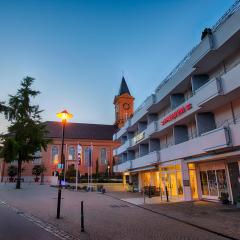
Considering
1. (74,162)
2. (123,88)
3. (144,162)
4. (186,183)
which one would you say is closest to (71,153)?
(74,162)

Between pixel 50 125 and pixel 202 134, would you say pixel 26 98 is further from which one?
pixel 50 125

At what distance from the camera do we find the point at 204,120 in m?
19.7

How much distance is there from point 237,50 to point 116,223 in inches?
546

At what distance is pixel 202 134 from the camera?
18.3 metres

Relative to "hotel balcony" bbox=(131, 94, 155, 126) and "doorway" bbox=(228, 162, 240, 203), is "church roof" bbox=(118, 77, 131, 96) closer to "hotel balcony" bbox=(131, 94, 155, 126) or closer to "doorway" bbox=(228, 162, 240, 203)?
"hotel balcony" bbox=(131, 94, 155, 126)

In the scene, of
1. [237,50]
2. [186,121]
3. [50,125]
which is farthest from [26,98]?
[50,125]

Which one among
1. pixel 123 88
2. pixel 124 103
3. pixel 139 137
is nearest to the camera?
pixel 139 137

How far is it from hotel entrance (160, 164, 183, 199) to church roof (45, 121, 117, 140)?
54.4m

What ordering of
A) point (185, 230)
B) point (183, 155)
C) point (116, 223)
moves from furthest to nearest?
point (183, 155) → point (116, 223) → point (185, 230)

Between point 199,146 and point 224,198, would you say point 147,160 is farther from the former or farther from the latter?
point 224,198

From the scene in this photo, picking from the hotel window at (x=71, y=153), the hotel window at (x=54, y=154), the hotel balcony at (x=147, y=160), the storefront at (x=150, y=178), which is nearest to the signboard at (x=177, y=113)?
the hotel balcony at (x=147, y=160)

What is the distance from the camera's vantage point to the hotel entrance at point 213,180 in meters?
18.4

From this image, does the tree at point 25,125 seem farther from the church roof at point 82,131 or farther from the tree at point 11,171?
the church roof at point 82,131

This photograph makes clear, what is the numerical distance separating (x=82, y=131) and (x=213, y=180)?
66467mm
